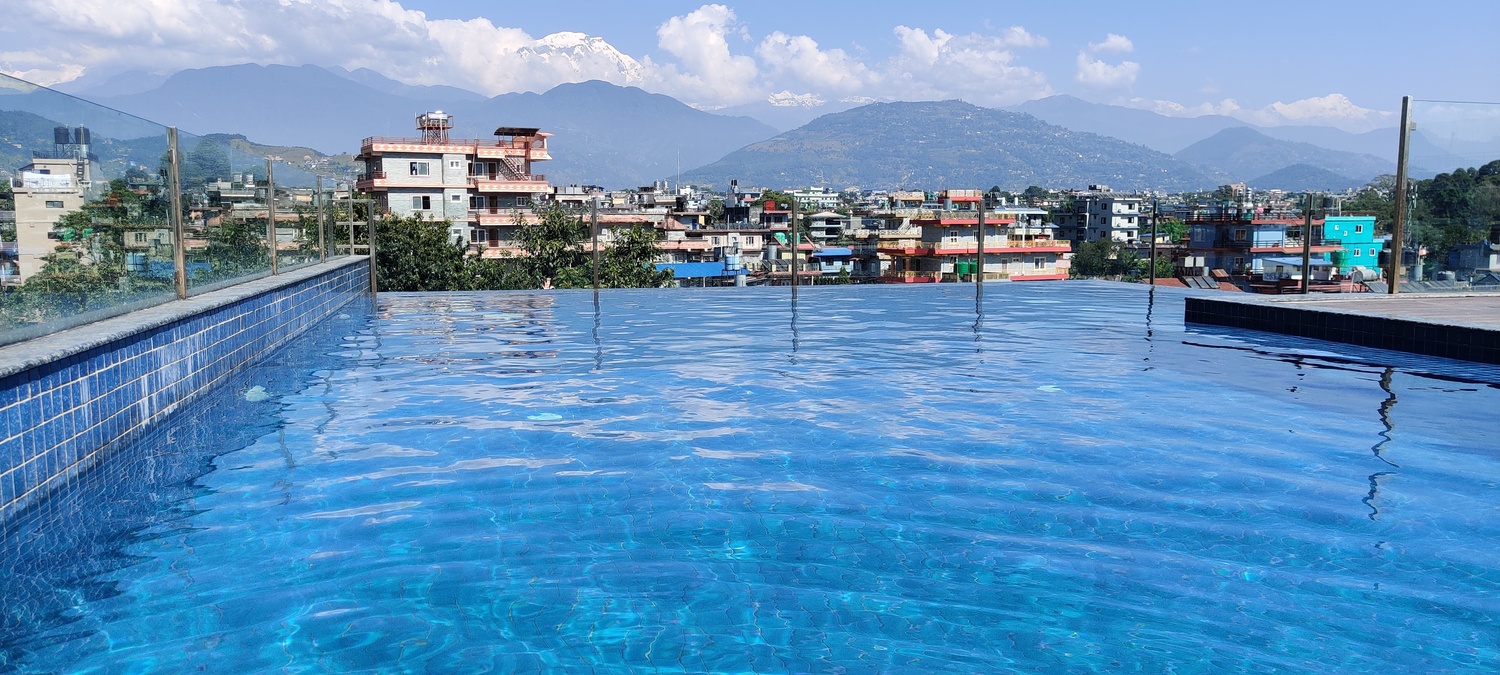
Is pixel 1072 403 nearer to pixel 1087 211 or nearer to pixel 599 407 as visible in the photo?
pixel 599 407

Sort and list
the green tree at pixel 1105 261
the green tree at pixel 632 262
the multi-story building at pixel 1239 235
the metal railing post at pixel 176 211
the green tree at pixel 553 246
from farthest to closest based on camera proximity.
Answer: the green tree at pixel 1105 261, the multi-story building at pixel 1239 235, the green tree at pixel 553 246, the green tree at pixel 632 262, the metal railing post at pixel 176 211

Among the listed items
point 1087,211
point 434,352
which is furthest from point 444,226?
point 1087,211

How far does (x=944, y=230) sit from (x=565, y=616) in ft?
188

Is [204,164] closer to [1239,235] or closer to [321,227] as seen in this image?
[321,227]

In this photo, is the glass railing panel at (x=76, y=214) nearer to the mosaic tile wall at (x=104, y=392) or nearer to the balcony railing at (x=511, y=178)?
the mosaic tile wall at (x=104, y=392)

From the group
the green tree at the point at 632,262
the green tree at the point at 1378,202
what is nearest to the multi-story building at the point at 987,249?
the green tree at the point at 632,262

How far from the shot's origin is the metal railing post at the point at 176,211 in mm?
6699

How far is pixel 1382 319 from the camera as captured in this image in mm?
9062

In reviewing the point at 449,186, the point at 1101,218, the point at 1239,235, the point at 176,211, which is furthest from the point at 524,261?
the point at 1101,218

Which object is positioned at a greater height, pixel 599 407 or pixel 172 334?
pixel 172 334

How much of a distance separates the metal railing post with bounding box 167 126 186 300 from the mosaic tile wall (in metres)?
0.29

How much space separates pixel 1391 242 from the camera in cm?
1212

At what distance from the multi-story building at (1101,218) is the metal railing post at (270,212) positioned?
10839 cm

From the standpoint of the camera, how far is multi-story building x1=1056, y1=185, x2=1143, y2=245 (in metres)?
113
